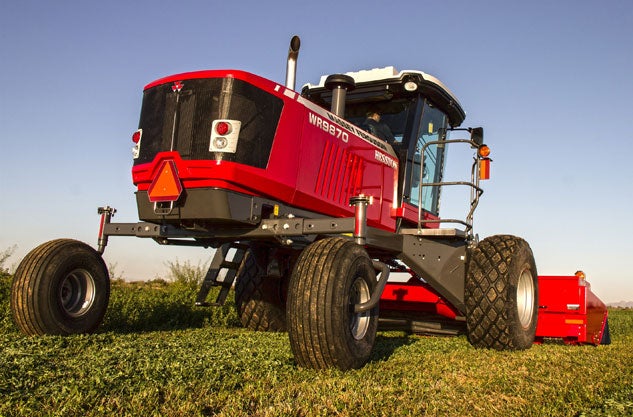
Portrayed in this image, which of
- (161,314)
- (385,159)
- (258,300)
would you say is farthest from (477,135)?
(161,314)

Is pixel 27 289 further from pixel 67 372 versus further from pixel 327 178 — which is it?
pixel 327 178

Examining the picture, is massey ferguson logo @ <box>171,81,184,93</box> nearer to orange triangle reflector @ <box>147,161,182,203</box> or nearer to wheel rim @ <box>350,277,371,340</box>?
orange triangle reflector @ <box>147,161,182,203</box>

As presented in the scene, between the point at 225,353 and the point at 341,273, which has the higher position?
the point at 341,273

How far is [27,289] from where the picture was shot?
5.39m

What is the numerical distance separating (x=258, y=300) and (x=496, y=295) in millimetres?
2803

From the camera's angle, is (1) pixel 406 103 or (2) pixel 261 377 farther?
(1) pixel 406 103

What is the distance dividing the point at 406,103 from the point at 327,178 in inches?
82.0

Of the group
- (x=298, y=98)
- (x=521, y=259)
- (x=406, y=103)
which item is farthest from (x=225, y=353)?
(x=406, y=103)

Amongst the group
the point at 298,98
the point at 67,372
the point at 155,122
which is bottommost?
the point at 67,372

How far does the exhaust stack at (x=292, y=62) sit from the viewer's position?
235 inches

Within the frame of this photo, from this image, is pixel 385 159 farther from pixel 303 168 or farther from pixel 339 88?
pixel 303 168

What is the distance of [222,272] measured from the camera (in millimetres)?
7234

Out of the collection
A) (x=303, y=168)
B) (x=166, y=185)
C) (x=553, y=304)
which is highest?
(x=303, y=168)

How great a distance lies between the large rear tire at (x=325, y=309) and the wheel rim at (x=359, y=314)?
57 millimetres
